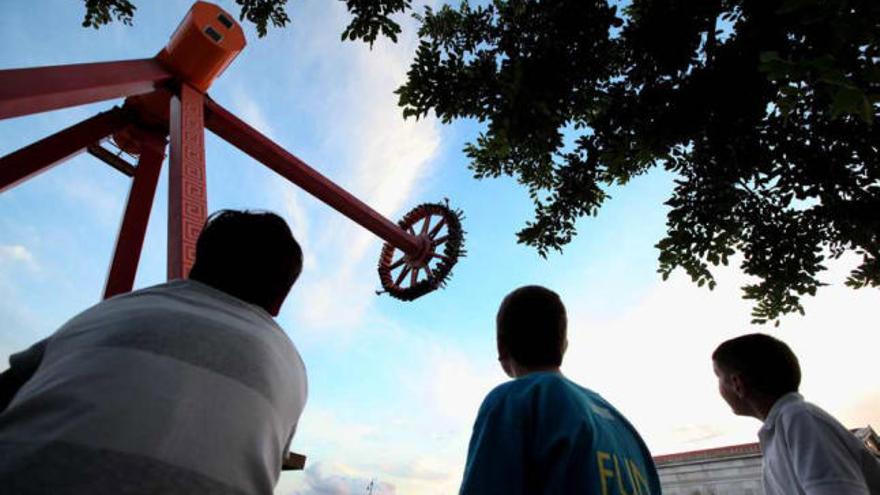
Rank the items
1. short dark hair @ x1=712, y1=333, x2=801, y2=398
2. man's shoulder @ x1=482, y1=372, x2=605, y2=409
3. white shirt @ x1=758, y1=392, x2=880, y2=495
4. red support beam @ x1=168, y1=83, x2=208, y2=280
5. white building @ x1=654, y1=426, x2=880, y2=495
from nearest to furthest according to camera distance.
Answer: man's shoulder @ x1=482, y1=372, x2=605, y2=409 < white shirt @ x1=758, y1=392, x2=880, y2=495 < short dark hair @ x1=712, y1=333, x2=801, y2=398 < red support beam @ x1=168, y1=83, x2=208, y2=280 < white building @ x1=654, y1=426, x2=880, y2=495

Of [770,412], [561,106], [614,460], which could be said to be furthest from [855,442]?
[561,106]

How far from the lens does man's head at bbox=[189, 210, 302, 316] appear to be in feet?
4.26

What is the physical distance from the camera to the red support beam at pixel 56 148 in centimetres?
688

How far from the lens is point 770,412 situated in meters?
2.34

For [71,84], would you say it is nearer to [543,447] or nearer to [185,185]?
[185,185]

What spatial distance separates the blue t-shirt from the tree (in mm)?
2517

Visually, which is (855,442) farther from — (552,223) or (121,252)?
(121,252)

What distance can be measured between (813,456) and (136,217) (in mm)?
8384

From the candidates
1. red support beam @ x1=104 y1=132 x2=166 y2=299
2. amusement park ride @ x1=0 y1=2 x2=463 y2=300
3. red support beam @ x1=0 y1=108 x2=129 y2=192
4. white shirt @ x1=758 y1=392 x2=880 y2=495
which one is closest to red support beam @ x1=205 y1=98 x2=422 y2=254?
amusement park ride @ x1=0 y1=2 x2=463 y2=300

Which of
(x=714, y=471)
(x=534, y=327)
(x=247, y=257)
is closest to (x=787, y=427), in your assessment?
(x=534, y=327)

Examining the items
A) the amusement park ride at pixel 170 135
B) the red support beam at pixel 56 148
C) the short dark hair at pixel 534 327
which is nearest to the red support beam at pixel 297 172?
the amusement park ride at pixel 170 135

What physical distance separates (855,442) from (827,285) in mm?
2383

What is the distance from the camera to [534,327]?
1604 millimetres

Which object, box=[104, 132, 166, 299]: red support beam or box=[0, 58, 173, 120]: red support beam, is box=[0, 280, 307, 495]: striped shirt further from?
box=[104, 132, 166, 299]: red support beam
